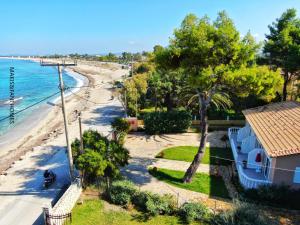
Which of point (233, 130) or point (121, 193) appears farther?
point (233, 130)

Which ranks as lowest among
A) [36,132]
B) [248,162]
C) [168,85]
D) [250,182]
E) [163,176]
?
[36,132]

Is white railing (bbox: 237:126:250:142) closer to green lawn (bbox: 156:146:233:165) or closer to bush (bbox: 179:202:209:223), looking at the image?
green lawn (bbox: 156:146:233:165)

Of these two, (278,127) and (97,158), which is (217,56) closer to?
(278,127)

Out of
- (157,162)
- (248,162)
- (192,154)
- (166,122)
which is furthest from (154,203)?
(166,122)

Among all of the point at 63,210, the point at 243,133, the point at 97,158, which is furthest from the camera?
the point at 243,133

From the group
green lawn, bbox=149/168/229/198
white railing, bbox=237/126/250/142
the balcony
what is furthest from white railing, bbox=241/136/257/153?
green lawn, bbox=149/168/229/198

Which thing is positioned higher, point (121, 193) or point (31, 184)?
point (121, 193)
